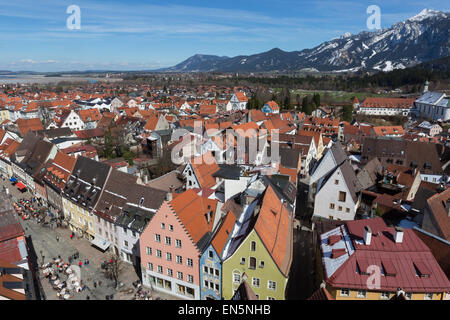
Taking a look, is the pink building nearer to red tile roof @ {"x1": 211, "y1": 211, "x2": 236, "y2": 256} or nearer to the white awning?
red tile roof @ {"x1": 211, "y1": 211, "x2": 236, "y2": 256}

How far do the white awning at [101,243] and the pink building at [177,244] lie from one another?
928cm

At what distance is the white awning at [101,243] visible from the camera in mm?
40188

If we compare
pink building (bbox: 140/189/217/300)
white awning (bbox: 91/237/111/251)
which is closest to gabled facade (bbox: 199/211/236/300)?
pink building (bbox: 140/189/217/300)

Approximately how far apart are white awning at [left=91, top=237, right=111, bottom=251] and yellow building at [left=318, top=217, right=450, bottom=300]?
2788cm

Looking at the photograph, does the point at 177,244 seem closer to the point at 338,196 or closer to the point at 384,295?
the point at 384,295

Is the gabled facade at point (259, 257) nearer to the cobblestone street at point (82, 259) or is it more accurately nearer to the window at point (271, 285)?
the window at point (271, 285)

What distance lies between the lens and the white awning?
40.2m

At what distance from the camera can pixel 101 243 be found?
40.8 metres

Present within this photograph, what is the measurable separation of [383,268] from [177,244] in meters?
18.5

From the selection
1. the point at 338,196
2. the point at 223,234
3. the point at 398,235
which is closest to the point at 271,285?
the point at 223,234

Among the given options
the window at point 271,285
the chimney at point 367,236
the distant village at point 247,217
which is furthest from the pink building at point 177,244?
the chimney at point 367,236
